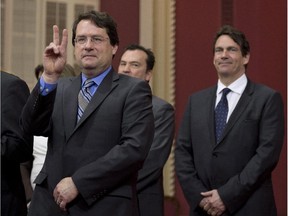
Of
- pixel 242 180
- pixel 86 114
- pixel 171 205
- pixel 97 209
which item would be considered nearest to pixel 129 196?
pixel 97 209

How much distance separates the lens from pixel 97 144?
2508 mm

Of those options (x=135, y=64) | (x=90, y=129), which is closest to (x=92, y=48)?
(x=90, y=129)

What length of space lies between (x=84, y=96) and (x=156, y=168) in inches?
35.4

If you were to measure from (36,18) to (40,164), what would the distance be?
1676 mm

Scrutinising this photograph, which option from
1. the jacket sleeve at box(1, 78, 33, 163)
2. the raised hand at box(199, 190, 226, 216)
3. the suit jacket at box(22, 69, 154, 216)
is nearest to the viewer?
the suit jacket at box(22, 69, 154, 216)

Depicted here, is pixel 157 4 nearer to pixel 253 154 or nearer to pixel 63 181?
pixel 253 154

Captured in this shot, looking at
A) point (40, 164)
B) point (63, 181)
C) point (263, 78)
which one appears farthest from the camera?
point (263, 78)

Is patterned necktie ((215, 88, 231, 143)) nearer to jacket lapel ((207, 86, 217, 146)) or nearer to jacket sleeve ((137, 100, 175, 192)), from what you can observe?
jacket lapel ((207, 86, 217, 146))

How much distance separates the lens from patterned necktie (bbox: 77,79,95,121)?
8.50 feet

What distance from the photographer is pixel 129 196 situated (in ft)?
8.20

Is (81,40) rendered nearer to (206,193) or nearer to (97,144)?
(97,144)

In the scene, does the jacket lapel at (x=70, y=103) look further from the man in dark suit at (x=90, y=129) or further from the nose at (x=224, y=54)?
the nose at (x=224, y=54)

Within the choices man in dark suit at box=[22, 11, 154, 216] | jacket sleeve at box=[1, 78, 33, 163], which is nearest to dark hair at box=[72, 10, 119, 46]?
man in dark suit at box=[22, 11, 154, 216]

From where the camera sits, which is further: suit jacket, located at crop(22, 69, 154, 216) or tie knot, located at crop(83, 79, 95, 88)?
tie knot, located at crop(83, 79, 95, 88)
